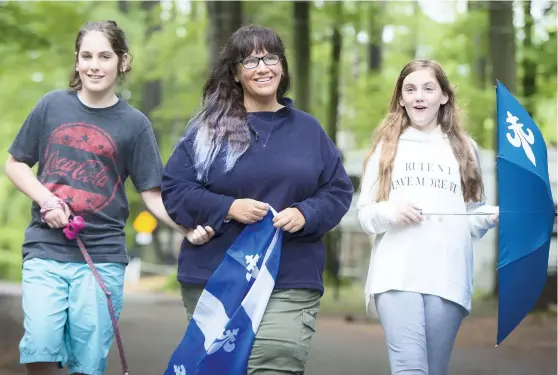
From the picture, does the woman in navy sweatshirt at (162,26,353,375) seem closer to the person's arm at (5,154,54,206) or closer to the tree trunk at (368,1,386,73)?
the person's arm at (5,154,54,206)

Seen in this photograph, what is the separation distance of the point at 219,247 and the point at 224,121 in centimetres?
54

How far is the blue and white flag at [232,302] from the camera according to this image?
4953 mm

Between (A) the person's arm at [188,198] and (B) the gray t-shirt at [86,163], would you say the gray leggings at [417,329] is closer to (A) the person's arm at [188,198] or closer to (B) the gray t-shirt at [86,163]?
(A) the person's arm at [188,198]

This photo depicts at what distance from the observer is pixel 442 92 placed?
568cm

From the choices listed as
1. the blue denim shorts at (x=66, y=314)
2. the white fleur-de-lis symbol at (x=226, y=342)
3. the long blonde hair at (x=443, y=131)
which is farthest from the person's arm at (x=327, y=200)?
the blue denim shorts at (x=66, y=314)

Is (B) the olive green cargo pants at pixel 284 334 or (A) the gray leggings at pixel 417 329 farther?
(A) the gray leggings at pixel 417 329

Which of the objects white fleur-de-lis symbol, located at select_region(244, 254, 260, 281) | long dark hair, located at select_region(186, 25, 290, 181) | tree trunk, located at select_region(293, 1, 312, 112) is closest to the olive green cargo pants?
white fleur-de-lis symbol, located at select_region(244, 254, 260, 281)

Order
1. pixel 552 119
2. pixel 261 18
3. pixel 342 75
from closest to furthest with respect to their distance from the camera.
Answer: pixel 552 119, pixel 261 18, pixel 342 75

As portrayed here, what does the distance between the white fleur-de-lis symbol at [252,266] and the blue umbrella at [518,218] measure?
3.41 feet

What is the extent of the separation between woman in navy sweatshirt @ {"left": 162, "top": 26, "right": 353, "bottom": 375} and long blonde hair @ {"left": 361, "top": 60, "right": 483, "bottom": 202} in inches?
11.0

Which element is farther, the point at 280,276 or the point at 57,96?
the point at 57,96

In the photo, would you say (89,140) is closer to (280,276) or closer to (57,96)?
(57,96)

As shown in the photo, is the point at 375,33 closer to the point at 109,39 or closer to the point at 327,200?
the point at 109,39

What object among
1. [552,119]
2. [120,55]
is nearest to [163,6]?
[552,119]
